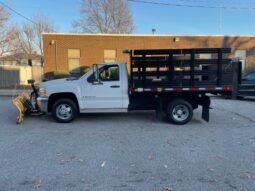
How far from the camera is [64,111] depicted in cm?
727

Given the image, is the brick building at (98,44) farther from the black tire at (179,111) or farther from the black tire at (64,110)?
the black tire at (179,111)

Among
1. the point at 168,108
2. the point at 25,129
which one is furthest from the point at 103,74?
the point at 25,129

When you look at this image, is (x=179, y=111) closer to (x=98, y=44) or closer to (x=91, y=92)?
(x=91, y=92)

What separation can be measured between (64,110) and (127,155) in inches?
136

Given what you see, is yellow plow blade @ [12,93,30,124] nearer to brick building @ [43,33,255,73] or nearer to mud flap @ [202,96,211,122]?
mud flap @ [202,96,211,122]

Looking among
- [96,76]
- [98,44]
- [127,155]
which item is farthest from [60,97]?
[98,44]

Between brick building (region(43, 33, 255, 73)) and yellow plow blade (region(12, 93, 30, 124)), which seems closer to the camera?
yellow plow blade (region(12, 93, 30, 124))

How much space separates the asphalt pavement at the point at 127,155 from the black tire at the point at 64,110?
283 mm

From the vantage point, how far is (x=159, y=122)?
7.43 m

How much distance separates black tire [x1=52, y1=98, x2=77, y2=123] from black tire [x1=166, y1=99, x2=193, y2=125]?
3112 millimetres

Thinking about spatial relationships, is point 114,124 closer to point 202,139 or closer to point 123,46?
point 202,139

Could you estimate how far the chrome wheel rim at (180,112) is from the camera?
7181mm

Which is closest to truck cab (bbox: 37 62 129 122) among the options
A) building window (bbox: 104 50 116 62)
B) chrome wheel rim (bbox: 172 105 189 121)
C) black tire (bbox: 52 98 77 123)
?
black tire (bbox: 52 98 77 123)

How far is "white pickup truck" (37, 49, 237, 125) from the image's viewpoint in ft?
23.0
